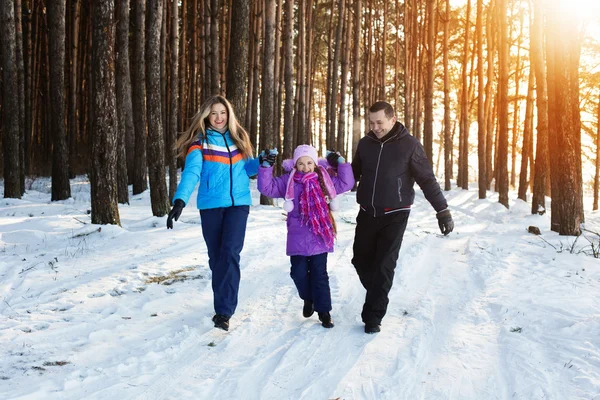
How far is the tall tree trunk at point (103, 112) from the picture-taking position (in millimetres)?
8031

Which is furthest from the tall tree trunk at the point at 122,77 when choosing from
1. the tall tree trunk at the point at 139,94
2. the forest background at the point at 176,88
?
the tall tree trunk at the point at 139,94

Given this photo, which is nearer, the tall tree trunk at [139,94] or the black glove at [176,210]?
the black glove at [176,210]

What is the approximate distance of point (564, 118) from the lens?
29.8 ft

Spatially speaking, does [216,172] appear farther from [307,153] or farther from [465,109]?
[465,109]

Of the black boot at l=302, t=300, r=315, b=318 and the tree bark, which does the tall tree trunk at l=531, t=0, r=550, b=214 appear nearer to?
the tree bark

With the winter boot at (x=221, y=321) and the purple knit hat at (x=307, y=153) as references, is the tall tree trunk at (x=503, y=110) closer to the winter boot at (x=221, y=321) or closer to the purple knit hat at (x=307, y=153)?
the purple knit hat at (x=307, y=153)

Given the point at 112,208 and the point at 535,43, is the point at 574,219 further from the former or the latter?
the point at 112,208

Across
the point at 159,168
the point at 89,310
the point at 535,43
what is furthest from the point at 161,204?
the point at 535,43

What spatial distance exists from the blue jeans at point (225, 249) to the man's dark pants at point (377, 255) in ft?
3.87

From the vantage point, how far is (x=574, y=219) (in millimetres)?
9273

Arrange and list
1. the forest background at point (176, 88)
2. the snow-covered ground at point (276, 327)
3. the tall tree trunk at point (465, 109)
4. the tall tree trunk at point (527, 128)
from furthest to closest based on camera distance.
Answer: the tall tree trunk at point (465, 109), the tall tree trunk at point (527, 128), the forest background at point (176, 88), the snow-covered ground at point (276, 327)

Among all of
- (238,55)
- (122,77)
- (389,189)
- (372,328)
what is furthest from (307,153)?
(122,77)

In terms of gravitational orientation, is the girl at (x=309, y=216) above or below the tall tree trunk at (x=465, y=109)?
below

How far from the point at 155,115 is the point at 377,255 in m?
7.39
